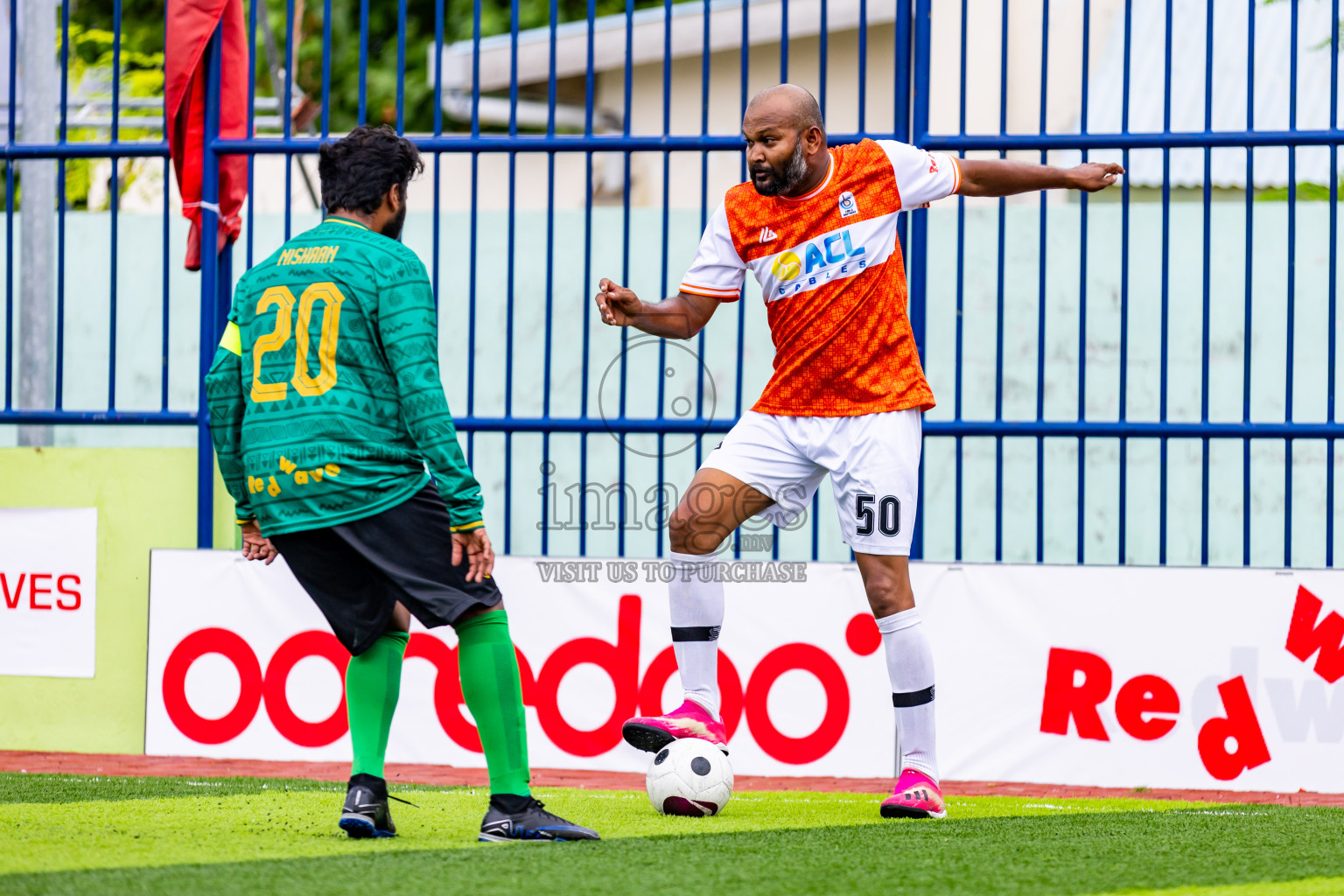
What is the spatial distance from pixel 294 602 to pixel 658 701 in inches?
58.8

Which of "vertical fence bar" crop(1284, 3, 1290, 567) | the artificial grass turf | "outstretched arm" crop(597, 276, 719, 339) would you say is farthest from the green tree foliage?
the artificial grass turf

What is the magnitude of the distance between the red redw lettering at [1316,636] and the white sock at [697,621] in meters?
2.30

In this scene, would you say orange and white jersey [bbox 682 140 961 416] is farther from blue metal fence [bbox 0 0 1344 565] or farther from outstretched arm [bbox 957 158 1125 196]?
blue metal fence [bbox 0 0 1344 565]

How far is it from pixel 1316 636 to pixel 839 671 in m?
1.73

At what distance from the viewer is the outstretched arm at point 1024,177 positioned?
4684 mm

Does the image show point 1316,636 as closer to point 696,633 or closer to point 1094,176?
point 1094,176

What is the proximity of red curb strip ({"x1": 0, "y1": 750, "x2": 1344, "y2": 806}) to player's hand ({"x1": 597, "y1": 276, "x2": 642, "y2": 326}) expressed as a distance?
1854mm

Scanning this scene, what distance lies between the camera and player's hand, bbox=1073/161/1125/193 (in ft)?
15.4

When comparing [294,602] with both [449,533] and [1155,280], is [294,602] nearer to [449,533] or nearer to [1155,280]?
[449,533]

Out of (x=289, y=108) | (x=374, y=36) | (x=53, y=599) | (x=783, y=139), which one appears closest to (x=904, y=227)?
(x=783, y=139)

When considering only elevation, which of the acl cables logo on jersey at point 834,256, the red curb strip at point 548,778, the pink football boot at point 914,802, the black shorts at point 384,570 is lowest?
the red curb strip at point 548,778

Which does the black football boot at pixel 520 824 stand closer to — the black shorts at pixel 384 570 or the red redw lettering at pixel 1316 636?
the black shorts at pixel 384 570

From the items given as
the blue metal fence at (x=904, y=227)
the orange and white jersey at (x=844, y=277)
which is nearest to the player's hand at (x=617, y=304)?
the orange and white jersey at (x=844, y=277)

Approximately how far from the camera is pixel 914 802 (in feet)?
14.6
